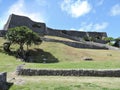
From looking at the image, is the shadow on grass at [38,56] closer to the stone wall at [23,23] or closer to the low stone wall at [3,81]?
the stone wall at [23,23]

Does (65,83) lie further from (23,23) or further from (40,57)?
(23,23)

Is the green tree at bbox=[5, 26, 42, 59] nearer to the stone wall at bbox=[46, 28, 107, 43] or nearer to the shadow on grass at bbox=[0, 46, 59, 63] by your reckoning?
the shadow on grass at bbox=[0, 46, 59, 63]

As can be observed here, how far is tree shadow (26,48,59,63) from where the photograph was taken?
2265 inches

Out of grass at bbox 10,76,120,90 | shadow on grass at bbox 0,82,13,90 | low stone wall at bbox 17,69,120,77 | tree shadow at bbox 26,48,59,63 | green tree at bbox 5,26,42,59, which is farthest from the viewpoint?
green tree at bbox 5,26,42,59

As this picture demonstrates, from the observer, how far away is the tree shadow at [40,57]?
57531 mm

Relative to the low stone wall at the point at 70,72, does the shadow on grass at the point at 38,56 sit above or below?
above

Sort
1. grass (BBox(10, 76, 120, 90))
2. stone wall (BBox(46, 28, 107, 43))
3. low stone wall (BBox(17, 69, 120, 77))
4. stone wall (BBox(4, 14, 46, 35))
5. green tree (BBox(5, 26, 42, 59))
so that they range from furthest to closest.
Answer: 1. stone wall (BBox(46, 28, 107, 43))
2. stone wall (BBox(4, 14, 46, 35))
3. green tree (BBox(5, 26, 42, 59))
4. low stone wall (BBox(17, 69, 120, 77))
5. grass (BBox(10, 76, 120, 90))

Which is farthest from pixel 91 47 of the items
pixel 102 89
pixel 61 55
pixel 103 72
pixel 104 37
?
pixel 102 89

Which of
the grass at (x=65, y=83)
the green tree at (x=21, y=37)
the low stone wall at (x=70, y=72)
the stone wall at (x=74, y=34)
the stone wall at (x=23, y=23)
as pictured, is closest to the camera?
the grass at (x=65, y=83)

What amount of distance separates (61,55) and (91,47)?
21.0m

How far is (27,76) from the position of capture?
1164 inches

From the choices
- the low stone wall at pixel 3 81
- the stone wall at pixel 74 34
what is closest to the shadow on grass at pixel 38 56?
the stone wall at pixel 74 34

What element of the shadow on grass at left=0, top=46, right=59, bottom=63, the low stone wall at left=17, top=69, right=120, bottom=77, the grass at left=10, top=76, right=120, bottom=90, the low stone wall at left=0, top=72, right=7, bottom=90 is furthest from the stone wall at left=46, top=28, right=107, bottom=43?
the low stone wall at left=0, top=72, right=7, bottom=90

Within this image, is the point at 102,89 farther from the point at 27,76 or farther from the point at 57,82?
the point at 27,76
